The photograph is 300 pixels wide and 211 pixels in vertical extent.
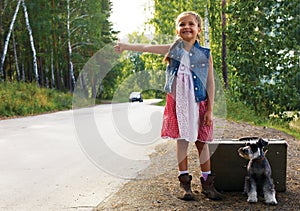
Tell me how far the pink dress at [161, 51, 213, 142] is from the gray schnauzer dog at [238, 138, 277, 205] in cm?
38

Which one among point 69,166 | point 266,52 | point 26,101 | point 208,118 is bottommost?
point 69,166

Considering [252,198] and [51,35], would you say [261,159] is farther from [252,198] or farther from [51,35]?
[51,35]

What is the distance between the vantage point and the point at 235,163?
12.2ft

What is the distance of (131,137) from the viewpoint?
6562mm

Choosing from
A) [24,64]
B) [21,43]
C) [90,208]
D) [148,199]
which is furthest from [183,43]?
[24,64]

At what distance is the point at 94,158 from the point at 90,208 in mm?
2493

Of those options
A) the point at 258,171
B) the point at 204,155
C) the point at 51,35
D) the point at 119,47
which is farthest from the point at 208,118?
the point at 51,35

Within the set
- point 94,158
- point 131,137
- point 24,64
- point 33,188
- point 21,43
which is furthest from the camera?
point 24,64

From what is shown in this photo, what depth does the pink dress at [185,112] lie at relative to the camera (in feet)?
11.4

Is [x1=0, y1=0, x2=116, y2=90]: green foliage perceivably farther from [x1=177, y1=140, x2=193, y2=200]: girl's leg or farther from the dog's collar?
the dog's collar

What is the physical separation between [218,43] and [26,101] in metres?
11.4

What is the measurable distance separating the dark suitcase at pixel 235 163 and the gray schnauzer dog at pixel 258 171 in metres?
0.25

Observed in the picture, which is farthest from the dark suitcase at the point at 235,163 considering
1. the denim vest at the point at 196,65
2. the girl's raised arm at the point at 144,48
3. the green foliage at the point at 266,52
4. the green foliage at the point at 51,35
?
the green foliage at the point at 51,35

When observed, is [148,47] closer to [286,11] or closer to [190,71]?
[190,71]
